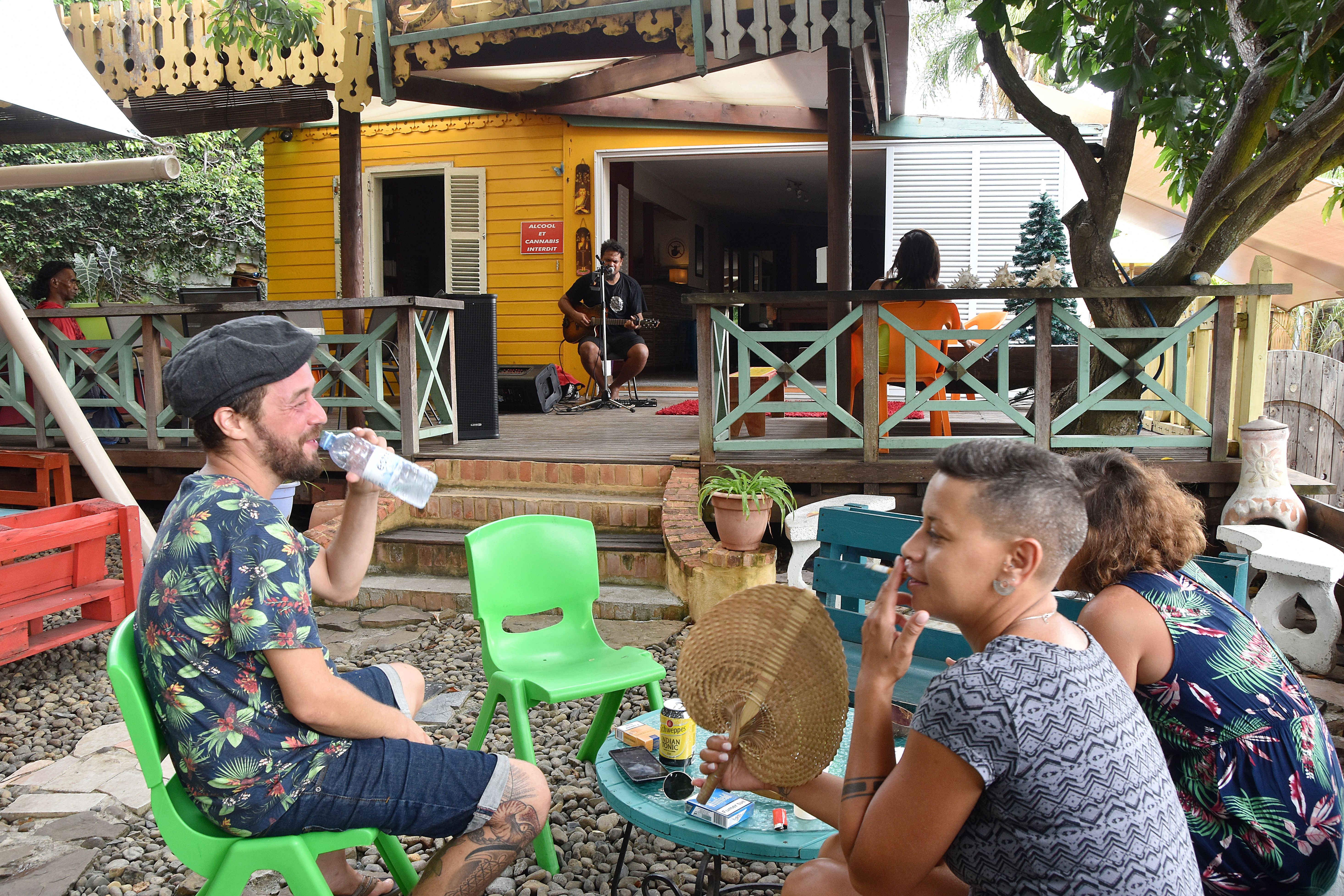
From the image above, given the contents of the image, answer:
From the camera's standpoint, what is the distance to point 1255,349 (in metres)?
5.39

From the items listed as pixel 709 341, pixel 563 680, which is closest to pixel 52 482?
pixel 709 341

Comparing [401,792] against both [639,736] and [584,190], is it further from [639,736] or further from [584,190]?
[584,190]

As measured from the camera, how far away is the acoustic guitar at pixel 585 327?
351 inches

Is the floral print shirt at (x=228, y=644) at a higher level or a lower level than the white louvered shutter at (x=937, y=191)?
lower

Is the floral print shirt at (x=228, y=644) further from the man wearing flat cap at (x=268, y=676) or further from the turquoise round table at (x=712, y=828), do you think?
the turquoise round table at (x=712, y=828)

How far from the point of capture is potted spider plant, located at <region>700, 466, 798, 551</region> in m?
4.50

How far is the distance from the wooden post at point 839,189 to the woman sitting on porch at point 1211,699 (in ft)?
12.9

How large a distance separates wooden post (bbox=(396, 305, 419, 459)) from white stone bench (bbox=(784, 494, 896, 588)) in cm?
262

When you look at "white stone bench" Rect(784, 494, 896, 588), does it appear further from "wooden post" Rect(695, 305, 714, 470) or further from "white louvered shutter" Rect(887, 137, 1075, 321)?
"white louvered shutter" Rect(887, 137, 1075, 321)

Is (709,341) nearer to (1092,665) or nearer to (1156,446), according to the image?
(1156,446)

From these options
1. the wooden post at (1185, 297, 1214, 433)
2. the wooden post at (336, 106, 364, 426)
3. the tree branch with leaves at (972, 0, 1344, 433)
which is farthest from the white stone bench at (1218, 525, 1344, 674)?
the wooden post at (336, 106, 364, 426)

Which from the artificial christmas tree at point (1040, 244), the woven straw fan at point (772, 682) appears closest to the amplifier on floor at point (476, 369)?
the artificial christmas tree at point (1040, 244)

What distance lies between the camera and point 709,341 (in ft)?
17.9

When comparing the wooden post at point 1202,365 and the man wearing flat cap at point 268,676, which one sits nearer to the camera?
the man wearing flat cap at point 268,676
